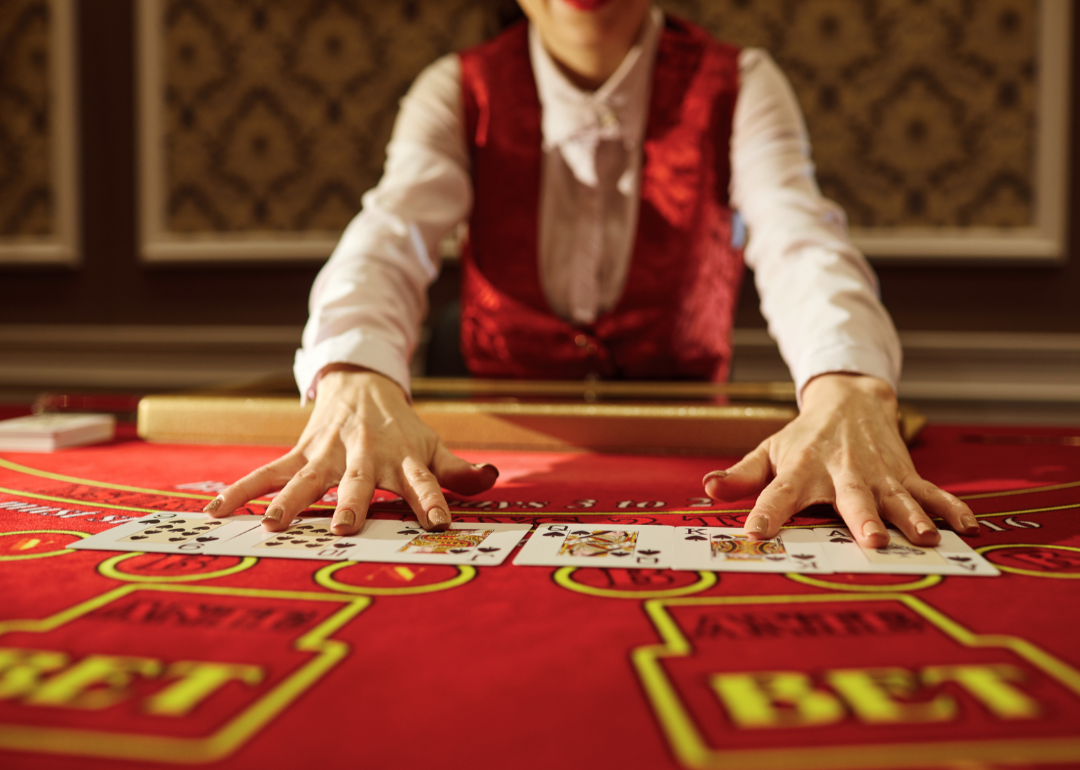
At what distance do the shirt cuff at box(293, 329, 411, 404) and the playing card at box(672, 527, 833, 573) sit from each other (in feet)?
1.52

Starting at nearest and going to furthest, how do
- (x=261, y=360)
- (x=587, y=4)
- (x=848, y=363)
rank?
1. (x=848, y=363)
2. (x=587, y=4)
3. (x=261, y=360)

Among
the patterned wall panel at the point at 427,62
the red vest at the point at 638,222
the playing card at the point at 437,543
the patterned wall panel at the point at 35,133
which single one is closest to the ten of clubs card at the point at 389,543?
the playing card at the point at 437,543

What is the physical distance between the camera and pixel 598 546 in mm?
692

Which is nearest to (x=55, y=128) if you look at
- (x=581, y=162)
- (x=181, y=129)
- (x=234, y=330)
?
(x=181, y=129)

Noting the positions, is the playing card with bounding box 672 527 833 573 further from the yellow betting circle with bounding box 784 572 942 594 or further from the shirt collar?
the shirt collar

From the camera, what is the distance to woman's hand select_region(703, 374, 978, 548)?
0.72 metres

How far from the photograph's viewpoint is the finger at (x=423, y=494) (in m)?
0.75

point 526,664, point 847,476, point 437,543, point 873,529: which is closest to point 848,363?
point 847,476

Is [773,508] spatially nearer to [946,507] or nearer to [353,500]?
[946,507]

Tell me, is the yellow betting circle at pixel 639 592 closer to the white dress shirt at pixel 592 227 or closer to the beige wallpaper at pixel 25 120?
the white dress shirt at pixel 592 227

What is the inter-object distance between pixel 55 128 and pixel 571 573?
3.12 metres

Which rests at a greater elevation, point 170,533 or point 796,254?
point 796,254

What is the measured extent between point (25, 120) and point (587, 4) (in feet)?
8.21

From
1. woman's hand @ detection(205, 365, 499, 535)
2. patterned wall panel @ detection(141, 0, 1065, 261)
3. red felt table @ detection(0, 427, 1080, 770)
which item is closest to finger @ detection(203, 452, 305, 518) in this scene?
woman's hand @ detection(205, 365, 499, 535)
